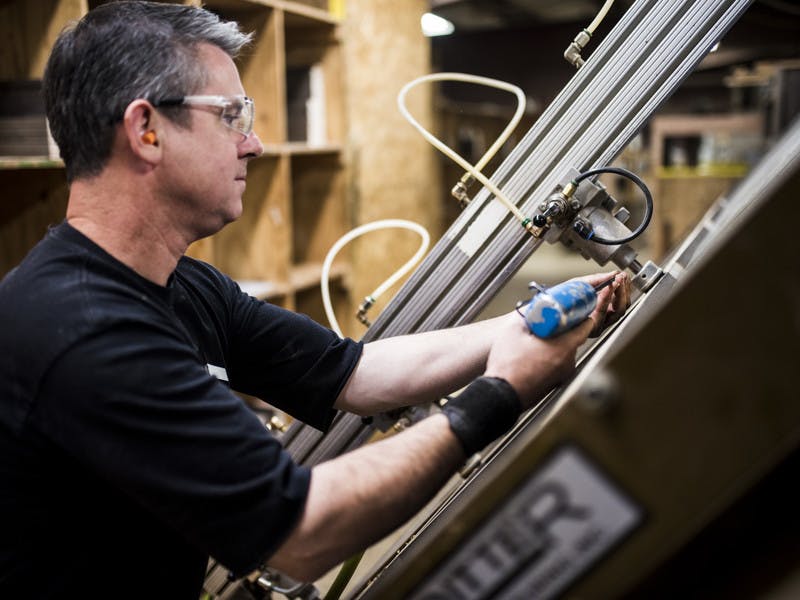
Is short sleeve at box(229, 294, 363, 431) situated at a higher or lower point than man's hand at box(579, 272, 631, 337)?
lower

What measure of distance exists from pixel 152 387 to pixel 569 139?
683 mm

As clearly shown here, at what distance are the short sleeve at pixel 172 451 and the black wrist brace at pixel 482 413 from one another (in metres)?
0.18

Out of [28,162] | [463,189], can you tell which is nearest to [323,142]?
[28,162]

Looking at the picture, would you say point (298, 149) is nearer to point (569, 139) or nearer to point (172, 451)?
point (569, 139)

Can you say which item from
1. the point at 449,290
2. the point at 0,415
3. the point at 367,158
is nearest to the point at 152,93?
the point at 0,415

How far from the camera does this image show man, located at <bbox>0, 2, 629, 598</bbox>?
31.0 inches

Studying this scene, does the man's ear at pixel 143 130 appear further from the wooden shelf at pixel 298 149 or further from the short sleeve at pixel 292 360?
the wooden shelf at pixel 298 149

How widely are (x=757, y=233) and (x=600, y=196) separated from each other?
0.62 metres

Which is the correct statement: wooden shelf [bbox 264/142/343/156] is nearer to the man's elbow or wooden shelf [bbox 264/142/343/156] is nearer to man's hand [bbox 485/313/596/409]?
man's hand [bbox 485/313/596/409]

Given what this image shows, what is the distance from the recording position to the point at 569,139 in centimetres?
111

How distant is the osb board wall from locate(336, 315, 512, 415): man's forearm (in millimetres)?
1664

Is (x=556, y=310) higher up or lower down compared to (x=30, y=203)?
higher up

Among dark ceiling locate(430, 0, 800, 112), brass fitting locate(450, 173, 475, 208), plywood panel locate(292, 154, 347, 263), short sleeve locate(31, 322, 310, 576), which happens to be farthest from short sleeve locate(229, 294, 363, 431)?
dark ceiling locate(430, 0, 800, 112)

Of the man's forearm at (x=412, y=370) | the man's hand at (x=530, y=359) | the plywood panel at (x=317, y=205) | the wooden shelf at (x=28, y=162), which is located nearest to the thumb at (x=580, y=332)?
the man's hand at (x=530, y=359)
